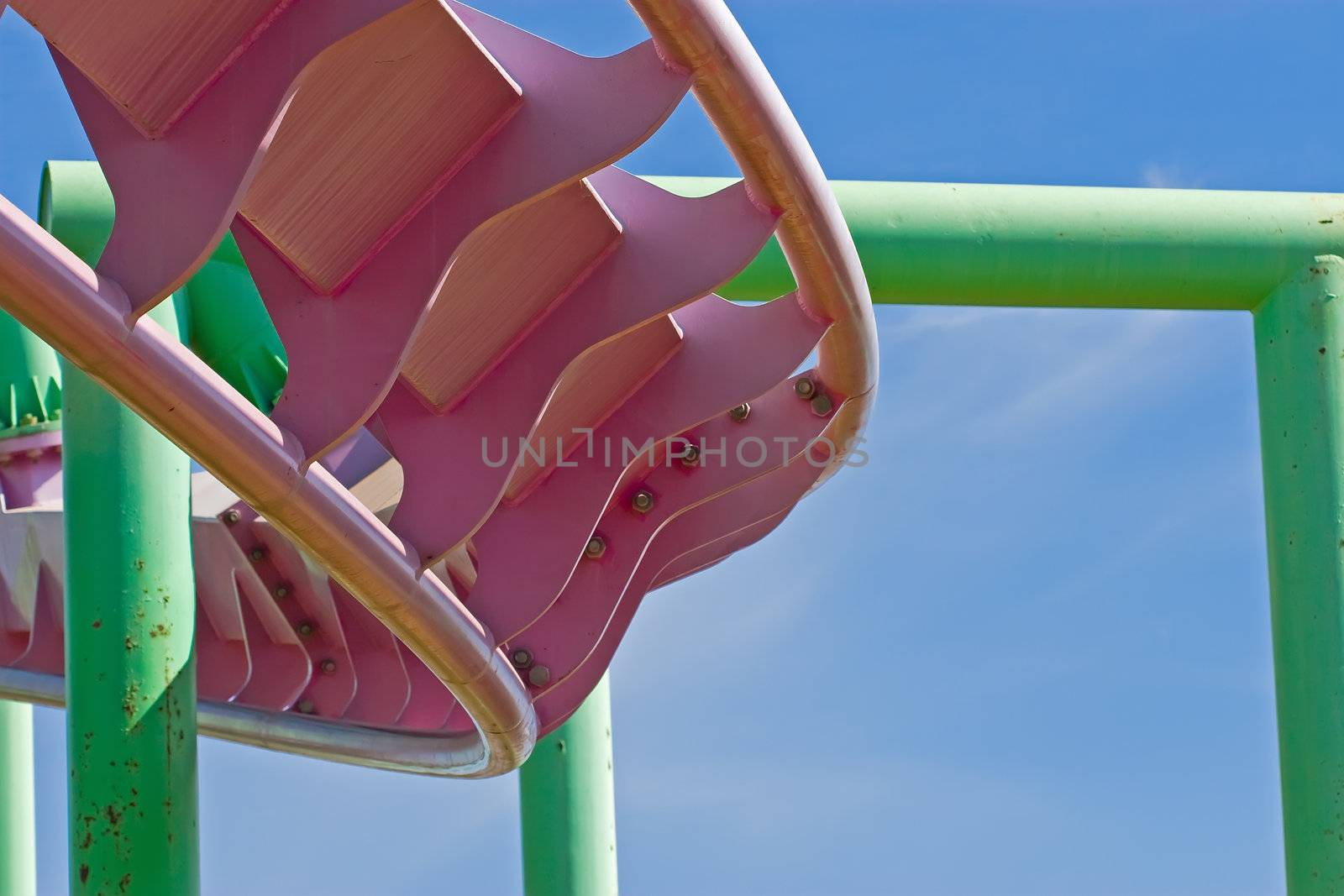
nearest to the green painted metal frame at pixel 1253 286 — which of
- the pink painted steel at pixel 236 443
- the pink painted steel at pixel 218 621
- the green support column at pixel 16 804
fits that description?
the pink painted steel at pixel 218 621

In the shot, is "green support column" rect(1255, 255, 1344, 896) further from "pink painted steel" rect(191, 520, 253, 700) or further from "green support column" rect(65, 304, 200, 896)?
"pink painted steel" rect(191, 520, 253, 700)

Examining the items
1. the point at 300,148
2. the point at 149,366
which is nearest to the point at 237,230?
the point at 300,148

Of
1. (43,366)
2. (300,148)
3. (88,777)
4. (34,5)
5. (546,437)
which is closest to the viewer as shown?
(34,5)

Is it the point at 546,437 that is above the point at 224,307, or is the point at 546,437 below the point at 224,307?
below

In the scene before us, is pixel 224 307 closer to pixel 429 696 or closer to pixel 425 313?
pixel 429 696

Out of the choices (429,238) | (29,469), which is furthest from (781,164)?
(29,469)

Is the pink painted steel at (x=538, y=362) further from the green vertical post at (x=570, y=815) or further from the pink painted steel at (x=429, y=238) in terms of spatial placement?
the green vertical post at (x=570, y=815)

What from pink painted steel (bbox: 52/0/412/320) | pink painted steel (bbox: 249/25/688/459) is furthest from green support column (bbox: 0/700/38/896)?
pink painted steel (bbox: 52/0/412/320)

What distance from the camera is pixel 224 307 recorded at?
1189 centimetres

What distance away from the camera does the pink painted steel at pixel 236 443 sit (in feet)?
19.3

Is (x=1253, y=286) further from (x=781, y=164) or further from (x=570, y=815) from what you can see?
(x=781, y=164)

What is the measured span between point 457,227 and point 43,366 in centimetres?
794

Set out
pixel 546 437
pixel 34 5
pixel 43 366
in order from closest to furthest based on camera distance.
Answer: pixel 34 5 < pixel 546 437 < pixel 43 366

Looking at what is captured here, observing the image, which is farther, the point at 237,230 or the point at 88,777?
the point at 88,777
